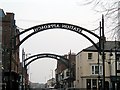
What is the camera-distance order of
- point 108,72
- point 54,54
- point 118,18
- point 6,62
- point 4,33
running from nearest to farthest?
point 118,18, point 6,62, point 4,33, point 108,72, point 54,54

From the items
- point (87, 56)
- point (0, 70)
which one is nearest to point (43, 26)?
point (0, 70)

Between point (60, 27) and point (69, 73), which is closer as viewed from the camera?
point (60, 27)

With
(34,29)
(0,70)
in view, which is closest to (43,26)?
(34,29)

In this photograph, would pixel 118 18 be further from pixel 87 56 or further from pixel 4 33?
pixel 87 56

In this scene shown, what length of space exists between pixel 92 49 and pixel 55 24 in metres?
36.2

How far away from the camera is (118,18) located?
15133 mm

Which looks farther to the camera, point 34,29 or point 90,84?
point 90,84

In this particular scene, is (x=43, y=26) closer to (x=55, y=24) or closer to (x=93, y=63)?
(x=55, y=24)

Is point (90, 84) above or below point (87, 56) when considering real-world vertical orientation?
below

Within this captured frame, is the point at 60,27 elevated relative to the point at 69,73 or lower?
elevated

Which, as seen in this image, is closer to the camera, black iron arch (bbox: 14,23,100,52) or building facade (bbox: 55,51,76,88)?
black iron arch (bbox: 14,23,100,52)

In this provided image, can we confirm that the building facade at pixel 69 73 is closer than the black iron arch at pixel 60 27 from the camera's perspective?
No

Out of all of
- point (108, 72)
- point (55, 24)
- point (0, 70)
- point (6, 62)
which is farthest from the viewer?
point (108, 72)

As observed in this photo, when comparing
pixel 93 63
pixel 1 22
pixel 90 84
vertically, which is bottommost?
pixel 90 84
